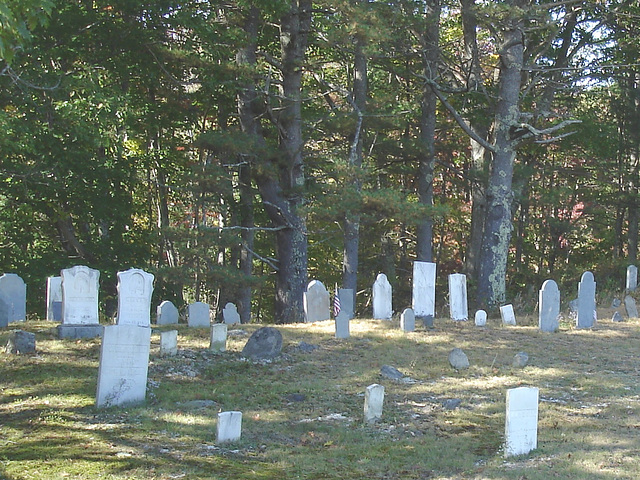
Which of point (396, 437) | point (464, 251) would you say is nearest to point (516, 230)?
point (464, 251)

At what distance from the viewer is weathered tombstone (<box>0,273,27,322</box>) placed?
14.0 metres

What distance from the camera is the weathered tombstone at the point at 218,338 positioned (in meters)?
11.6

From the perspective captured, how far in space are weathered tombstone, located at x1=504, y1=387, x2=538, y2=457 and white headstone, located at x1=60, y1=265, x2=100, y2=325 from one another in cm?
765

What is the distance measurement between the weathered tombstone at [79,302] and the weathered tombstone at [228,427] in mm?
5522

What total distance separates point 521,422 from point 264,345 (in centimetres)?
496

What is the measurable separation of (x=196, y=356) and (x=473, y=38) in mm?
11831

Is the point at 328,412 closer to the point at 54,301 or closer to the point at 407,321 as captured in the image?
the point at 407,321

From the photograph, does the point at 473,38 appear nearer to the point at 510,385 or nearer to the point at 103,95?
the point at 103,95

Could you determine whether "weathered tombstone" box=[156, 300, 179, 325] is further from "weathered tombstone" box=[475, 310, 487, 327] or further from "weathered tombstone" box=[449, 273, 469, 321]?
"weathered tombstone" box=[475, 310, 487, 327]

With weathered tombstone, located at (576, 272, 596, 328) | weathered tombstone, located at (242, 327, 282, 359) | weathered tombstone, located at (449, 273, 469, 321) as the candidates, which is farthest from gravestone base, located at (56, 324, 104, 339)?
weathered tombstone, located at (576, 272, 596, 328)

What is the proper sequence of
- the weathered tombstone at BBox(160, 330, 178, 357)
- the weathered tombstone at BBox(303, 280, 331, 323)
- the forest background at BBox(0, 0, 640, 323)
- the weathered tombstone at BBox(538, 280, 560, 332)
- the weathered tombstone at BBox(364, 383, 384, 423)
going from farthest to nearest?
the forest background at BBox(0, 0, 640, 323) < the weathered tombstone at BBox(303, 280, 331, 323) < the weathered tombstone at BBox(538, 280, 560, 332) < the weathered tombstone at BBox(160, 330, 178, 357) < the weathered tombstone at BBox(364, 383, 384, 423)

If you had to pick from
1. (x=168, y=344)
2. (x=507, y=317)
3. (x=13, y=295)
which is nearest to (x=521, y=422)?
(x=168, y=344)

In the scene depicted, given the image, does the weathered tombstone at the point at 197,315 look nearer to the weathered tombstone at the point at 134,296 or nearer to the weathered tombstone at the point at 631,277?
the weathered tombstone at the point at 134,296

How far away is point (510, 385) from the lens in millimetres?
10227
